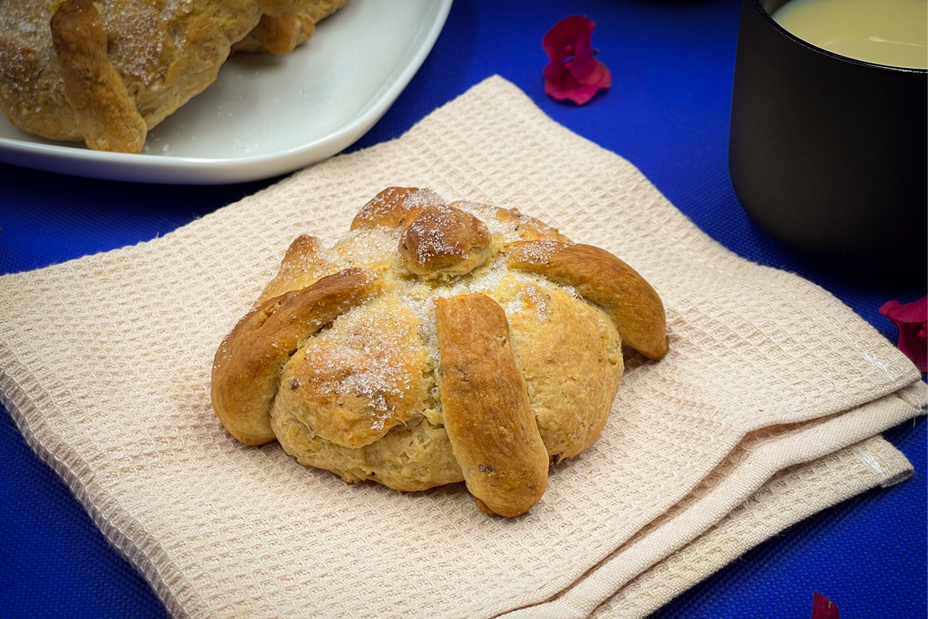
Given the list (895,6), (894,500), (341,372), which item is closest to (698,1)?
(895,6)

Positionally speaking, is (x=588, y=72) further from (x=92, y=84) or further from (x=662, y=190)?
(x=92, y=84)

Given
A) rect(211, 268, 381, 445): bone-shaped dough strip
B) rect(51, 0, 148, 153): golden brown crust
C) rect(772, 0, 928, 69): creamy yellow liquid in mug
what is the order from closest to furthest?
1. rect(211, 268, 381, 445): bone-shaped dough strip
2. rect(772, 0, 928, 69): creamy yellow liquid in mug
3. rect(51, 0, 148, 153): golden brown crust

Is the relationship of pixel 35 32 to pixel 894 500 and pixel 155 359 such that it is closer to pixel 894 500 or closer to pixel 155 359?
pixel 155 359

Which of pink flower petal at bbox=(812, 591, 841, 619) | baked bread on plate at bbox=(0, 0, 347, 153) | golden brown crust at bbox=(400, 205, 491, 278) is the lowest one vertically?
pink flower petal at bbox=(812, 591, 841, 619)

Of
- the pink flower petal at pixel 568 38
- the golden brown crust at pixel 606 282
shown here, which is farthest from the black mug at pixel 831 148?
the pink flower petal at pixel 568 38

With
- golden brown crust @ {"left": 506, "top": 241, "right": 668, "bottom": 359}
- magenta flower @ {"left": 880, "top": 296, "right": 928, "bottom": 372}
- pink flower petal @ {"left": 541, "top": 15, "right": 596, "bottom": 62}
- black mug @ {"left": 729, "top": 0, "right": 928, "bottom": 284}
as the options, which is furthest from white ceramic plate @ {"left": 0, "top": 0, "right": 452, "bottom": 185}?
magenta flower @ {"left": 880, "top": 296, "right": 928, "bottom": 372}

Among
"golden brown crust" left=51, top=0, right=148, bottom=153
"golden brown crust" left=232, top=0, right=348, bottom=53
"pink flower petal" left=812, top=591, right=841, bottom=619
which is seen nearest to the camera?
"pink flower petal" left=812, top=591, right=841, bottom=619

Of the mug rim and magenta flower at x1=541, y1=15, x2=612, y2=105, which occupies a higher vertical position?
the mug rim

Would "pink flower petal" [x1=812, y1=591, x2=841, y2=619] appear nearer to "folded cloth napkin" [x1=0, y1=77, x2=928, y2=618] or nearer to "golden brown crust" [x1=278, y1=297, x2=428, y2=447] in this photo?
"folded cloth napkin" [x1=0, y1=77, x2=928, y2=618]
